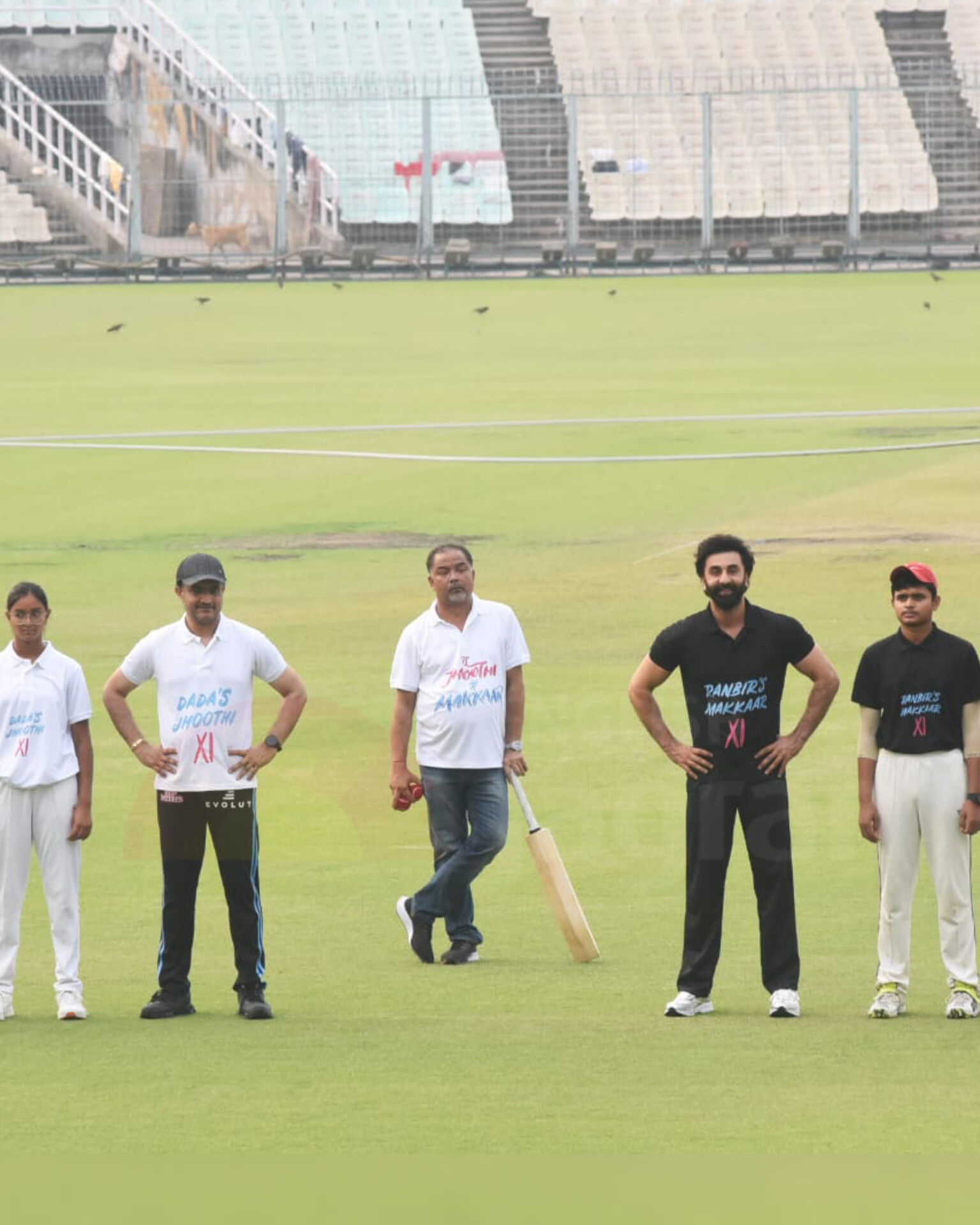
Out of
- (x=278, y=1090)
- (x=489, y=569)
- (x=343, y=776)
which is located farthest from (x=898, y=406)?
(x=278, y=1090)

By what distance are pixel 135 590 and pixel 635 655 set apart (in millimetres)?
5246

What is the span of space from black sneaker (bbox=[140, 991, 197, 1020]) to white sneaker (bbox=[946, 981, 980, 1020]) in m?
3.08

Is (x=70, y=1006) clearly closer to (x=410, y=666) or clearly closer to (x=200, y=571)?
(x=200, y=571)

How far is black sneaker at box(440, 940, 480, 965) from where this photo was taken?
11.0m

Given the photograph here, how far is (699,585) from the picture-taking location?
21.4 metres

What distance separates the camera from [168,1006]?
9781 millimetres

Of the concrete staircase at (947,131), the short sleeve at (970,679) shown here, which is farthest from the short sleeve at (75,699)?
the concrete staircase at (947,131)

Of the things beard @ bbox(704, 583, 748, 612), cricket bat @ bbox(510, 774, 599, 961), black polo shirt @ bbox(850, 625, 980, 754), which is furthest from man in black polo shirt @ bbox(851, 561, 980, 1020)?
cricket bat @ bbox(510, 774, 599, 961)

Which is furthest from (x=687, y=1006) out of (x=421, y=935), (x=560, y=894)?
(x=421, y=935)

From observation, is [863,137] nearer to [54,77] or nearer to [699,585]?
[54,77]

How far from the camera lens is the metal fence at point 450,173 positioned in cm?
6259

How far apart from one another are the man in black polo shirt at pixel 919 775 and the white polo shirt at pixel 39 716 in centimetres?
317

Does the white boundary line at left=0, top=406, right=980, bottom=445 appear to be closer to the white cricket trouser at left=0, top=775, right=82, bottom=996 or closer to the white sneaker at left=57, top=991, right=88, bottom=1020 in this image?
the white cricket trouser at left=0, top=775, right=82, bottom=996

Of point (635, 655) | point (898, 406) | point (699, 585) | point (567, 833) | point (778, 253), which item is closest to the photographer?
point (567, 833)
